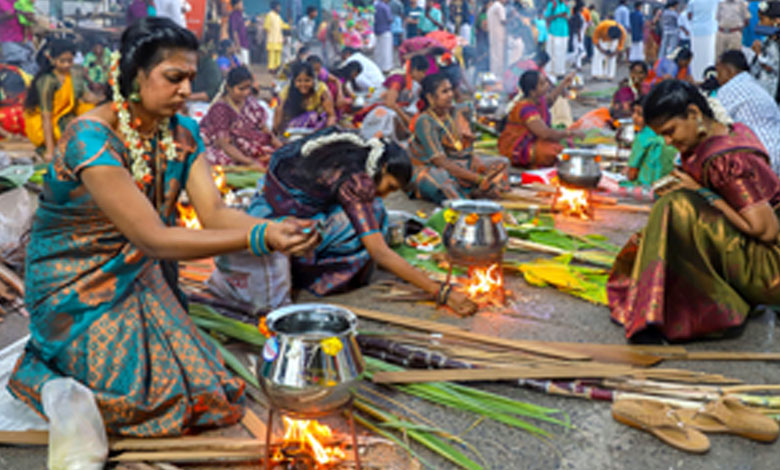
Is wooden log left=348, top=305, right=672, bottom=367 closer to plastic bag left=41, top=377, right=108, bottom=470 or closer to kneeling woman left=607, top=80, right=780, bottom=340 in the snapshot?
kneeling woman left=607, top=80, right=780, bottom=340

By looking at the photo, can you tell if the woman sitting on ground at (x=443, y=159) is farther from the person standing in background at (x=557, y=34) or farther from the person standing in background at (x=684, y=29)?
the person standing in background at (x=684, y=29)

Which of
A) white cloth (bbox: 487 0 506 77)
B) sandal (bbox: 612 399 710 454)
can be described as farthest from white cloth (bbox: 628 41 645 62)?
sandal (bbox: 612 399 710 454)

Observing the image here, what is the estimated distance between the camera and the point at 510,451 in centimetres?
270

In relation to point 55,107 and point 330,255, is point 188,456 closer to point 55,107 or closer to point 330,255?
point 330,255

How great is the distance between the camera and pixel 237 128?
281 inches

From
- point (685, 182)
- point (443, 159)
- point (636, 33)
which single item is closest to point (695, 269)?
point (685, 182)

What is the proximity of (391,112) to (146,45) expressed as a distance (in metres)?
5.69

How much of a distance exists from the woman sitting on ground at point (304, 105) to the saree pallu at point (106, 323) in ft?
16.1

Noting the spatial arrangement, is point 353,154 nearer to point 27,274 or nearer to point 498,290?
point 498,290

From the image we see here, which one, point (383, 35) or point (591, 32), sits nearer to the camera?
point (383, 35)

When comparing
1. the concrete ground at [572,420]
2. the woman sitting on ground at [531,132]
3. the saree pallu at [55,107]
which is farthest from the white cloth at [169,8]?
the concrete ground at [572,420]

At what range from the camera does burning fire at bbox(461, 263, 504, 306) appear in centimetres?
416

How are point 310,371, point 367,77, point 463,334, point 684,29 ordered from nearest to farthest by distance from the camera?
point 310,371
point 463,334
point 367,77
point 684,29

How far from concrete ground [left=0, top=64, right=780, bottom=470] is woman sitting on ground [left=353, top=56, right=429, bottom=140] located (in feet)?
A: 13.5
